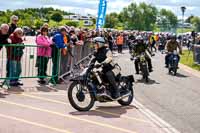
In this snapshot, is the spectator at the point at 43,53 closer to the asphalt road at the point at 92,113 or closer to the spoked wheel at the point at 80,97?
→ the asphalt road at the point at 92,113

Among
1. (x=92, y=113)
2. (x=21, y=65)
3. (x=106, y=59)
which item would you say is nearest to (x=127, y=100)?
(x=106, y=59)

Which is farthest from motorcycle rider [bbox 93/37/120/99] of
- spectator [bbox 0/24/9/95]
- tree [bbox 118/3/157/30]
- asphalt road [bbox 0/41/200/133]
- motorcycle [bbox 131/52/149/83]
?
tree [bbox 118/3/157/30]

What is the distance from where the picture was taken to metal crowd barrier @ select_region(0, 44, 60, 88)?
13.4m

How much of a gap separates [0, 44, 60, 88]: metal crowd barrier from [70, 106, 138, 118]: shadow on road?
10.5 feet

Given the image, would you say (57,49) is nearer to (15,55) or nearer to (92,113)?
(15,55)

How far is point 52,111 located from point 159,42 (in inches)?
1585

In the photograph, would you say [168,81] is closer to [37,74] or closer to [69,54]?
[69,54]

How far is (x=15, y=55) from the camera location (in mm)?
13461

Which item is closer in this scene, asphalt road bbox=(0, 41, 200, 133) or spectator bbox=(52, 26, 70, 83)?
asphalt road bbox=(0, 41, 200, 133)

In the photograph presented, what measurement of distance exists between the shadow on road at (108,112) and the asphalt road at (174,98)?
2.51 feet

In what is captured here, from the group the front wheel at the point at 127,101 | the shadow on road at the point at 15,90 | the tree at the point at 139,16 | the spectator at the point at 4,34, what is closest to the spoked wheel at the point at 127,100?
the front wheel at the point at 127,101

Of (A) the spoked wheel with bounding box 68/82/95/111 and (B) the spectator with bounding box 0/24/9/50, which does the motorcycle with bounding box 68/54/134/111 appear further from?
(B) the spectator with bounding box 0/24/9/50

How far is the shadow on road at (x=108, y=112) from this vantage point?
10539 mm

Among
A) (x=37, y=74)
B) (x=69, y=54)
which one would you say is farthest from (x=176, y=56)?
(x=37, y=74)
